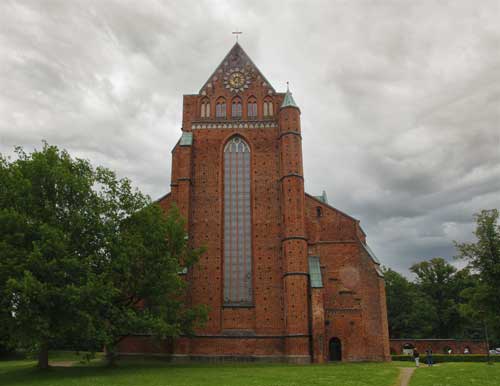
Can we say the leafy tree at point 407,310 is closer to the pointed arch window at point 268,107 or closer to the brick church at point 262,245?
the brick church at point 262,245

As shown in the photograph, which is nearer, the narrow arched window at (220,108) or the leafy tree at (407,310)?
the narrow arched window at (220,108)

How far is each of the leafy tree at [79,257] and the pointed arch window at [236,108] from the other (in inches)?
518

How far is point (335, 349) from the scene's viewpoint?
36281 mm

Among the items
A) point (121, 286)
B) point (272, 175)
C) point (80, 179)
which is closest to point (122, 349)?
point (121, 286)

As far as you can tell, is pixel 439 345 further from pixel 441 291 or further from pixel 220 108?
pixel 220 108

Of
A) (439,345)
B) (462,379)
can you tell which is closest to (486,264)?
(462,379)

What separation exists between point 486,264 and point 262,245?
16.8m

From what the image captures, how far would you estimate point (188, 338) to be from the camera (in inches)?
1364

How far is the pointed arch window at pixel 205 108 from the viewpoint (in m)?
41.6

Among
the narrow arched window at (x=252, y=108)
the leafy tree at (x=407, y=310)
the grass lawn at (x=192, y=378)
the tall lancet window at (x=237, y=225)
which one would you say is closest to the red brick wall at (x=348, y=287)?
the tall lancet window at (x=237, y=225)

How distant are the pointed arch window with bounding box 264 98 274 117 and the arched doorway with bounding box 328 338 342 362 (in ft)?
64.0

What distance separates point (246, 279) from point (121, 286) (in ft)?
36.1

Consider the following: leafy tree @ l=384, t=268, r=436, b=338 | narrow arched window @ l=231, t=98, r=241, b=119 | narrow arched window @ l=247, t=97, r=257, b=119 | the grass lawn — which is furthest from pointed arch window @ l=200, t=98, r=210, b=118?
leafy tree @ l=384, t=268, r=436, b=338

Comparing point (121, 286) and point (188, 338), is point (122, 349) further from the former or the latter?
point (121, 286)
